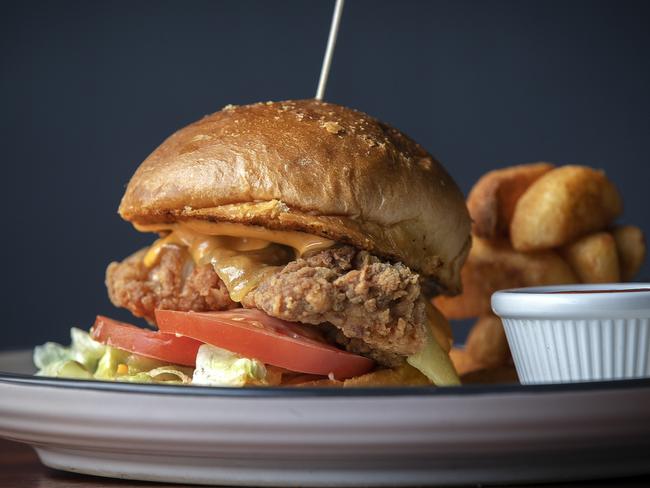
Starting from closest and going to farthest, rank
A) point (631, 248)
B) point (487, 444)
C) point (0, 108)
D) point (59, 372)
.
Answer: point (487, 444) < point (59, 372) < point (631, 248) < point (0, 108)

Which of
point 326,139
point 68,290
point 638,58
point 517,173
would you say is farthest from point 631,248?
point 68,290

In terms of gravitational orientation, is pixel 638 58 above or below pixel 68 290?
above

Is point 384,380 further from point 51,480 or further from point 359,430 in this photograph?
point 51,480

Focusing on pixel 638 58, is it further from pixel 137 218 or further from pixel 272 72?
pixel 137 218

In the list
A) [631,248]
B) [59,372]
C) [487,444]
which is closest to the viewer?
[487,444]

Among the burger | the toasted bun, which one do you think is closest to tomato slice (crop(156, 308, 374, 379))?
the burger

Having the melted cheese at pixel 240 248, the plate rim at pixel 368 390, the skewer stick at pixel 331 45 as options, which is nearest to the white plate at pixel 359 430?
the plate rim at pixel 368 390

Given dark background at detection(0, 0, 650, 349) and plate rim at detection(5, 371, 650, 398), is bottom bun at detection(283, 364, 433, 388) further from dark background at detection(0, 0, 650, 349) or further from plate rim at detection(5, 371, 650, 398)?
dark background at detection(0, 0, 650, 349)

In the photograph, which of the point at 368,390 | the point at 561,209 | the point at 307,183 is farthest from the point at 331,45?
the point at 368,390
